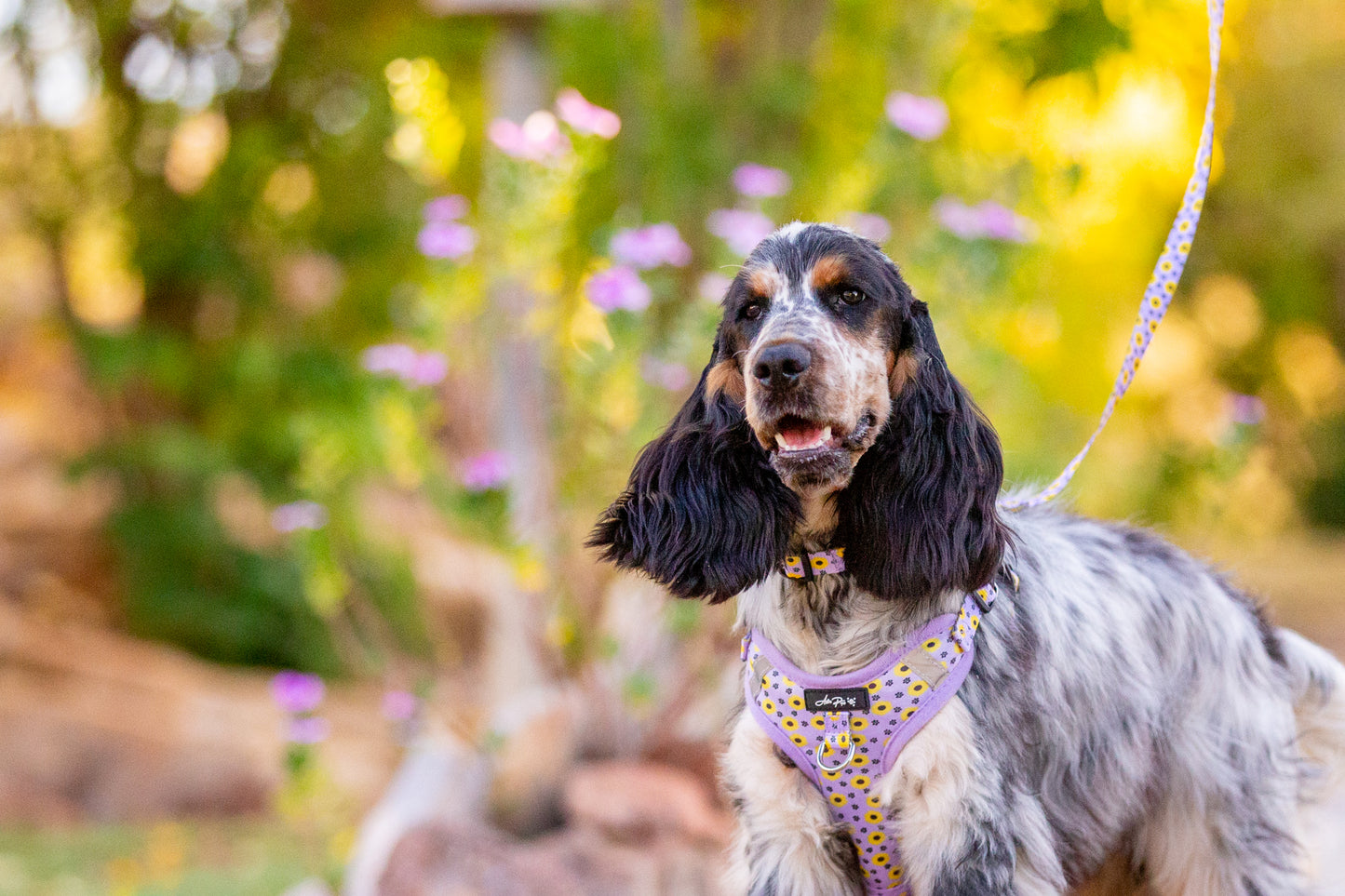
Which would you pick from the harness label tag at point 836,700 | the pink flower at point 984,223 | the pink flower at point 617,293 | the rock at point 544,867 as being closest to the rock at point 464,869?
the rock at point 544,867

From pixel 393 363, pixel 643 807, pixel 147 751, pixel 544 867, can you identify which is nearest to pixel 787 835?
pixel 544 867

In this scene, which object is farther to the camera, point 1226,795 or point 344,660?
point 344,660

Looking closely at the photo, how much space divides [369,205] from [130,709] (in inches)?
161

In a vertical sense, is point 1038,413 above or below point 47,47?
below

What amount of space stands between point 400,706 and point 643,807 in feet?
3.57

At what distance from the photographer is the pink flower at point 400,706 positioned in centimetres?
527

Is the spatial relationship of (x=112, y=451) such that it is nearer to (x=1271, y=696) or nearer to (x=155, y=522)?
(x=155, y=522)

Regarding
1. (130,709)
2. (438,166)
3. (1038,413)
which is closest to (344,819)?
(130,709)

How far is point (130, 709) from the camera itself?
956 cm

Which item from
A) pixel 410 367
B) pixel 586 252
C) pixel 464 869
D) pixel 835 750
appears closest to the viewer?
pixel 835 750

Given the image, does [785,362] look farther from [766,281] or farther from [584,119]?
[584,119]

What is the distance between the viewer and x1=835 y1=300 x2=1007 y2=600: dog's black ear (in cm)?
251

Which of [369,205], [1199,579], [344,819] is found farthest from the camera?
[369,205]

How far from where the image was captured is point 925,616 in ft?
8.38
